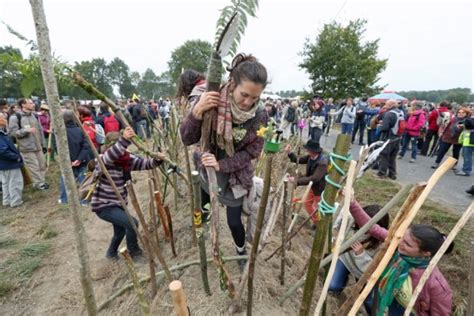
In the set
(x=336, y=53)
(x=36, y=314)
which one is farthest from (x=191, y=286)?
(x=336, y=53)

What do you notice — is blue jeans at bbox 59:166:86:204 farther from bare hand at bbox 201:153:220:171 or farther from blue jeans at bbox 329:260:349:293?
blue jeans at bbox 329:260:349:293

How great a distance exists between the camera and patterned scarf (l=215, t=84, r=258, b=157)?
141cm

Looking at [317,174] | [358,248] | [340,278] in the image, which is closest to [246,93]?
[358,248]

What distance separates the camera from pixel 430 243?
5.19 ft

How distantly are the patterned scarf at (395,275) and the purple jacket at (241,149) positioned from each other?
3.73 ft

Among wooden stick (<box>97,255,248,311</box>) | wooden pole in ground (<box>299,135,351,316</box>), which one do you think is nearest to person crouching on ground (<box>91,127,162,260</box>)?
wooden stick (<box>97,255,248,311</box>)

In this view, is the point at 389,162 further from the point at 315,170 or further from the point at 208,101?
the point at 208,101

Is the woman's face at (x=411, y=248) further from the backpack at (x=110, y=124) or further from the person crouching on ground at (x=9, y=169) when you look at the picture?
the backpack at (x=110, y=124)

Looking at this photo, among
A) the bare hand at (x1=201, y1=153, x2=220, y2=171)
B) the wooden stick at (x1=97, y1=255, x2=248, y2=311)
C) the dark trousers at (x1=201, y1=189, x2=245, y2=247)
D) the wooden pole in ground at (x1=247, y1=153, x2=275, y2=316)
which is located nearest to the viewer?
the wooden pole in ground at (x1=247, y1=153, x2=275, y2=316)

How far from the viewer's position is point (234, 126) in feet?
5.26

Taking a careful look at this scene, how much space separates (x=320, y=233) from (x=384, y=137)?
258 inches

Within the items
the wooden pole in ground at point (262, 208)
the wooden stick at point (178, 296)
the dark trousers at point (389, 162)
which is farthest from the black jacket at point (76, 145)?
the dark trousers at point (389, 162)

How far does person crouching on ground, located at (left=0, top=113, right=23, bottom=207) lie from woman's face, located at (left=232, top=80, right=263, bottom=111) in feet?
15.6

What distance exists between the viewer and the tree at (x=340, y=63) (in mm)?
18656
